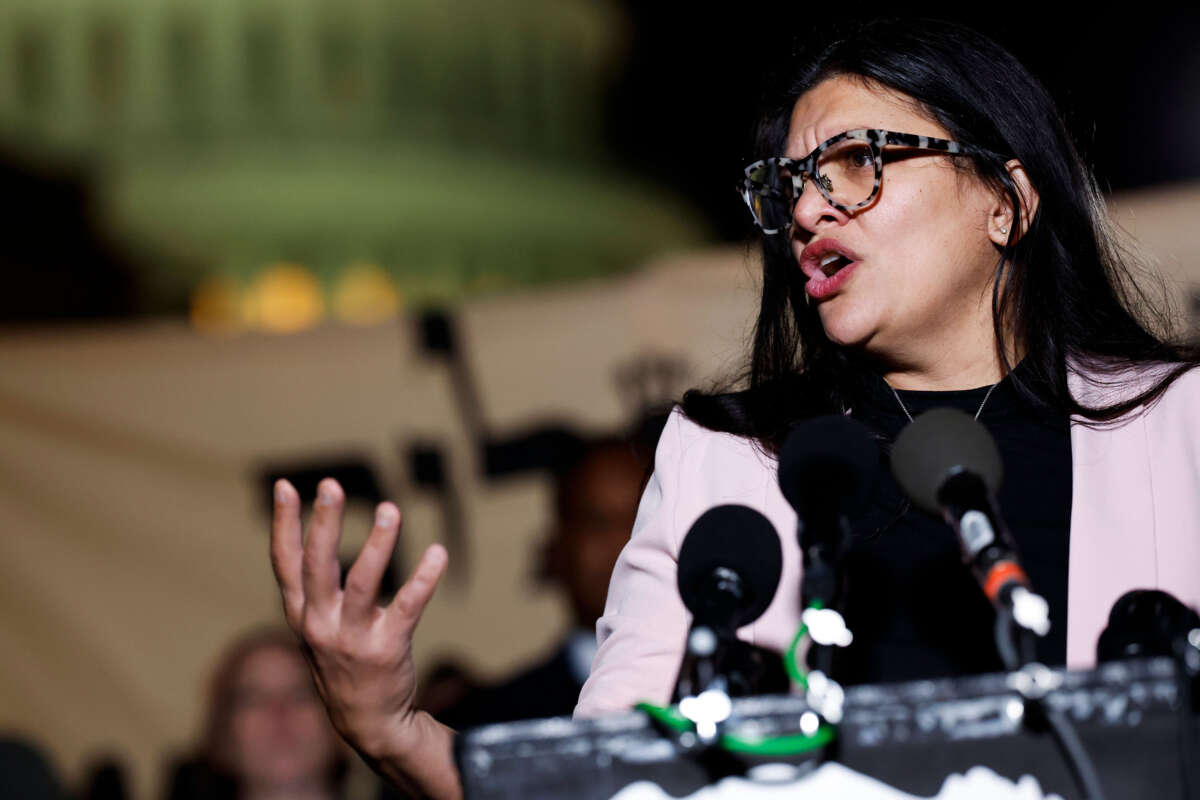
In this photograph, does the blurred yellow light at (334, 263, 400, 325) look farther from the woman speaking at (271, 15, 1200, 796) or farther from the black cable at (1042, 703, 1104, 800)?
the black cable at (1042, 703, 1104, 800)

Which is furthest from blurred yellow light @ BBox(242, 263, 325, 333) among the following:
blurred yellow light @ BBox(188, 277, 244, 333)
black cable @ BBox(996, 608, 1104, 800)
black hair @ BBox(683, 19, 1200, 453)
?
black cable @ BBox(996, 608, 1104, 800)

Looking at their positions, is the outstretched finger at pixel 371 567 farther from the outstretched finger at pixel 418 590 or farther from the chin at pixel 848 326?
the chin at pixel 848 326

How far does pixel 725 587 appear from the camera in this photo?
1.27 meters

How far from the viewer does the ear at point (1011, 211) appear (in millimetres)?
1937

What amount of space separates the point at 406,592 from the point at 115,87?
8.65 metres

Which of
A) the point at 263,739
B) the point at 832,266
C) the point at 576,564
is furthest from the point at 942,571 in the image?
the point at 263,739

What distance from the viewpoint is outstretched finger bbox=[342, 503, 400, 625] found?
1.30 metres

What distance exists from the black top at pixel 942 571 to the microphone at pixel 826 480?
1.14ft

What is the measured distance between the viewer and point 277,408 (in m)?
4.16

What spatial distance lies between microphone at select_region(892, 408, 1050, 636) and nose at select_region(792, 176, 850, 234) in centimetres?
55

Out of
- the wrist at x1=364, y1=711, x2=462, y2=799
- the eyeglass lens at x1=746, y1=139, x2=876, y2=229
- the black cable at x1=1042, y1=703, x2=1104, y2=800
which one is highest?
the eyeglass lens at x1=746, y1=139, x2=876, y2=229

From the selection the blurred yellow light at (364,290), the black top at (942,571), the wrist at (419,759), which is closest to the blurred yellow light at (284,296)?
the blurred yellow light at (364,290)

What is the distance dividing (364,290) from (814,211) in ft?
29.8

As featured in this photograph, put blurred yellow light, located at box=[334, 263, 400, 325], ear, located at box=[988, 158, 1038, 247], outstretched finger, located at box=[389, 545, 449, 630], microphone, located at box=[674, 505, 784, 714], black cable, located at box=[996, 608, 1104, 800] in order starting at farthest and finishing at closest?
blurred yellow light, located at box=[334, 263, 400, 325] < ear, located at box=[988, 158, 1038, 247] < outstretched finger, located at box=[389, 545, 449, 630] < microphone, located at box=[674, 505, 784, 714] < black cable, located at box=[996, 608, 1104, 800]
